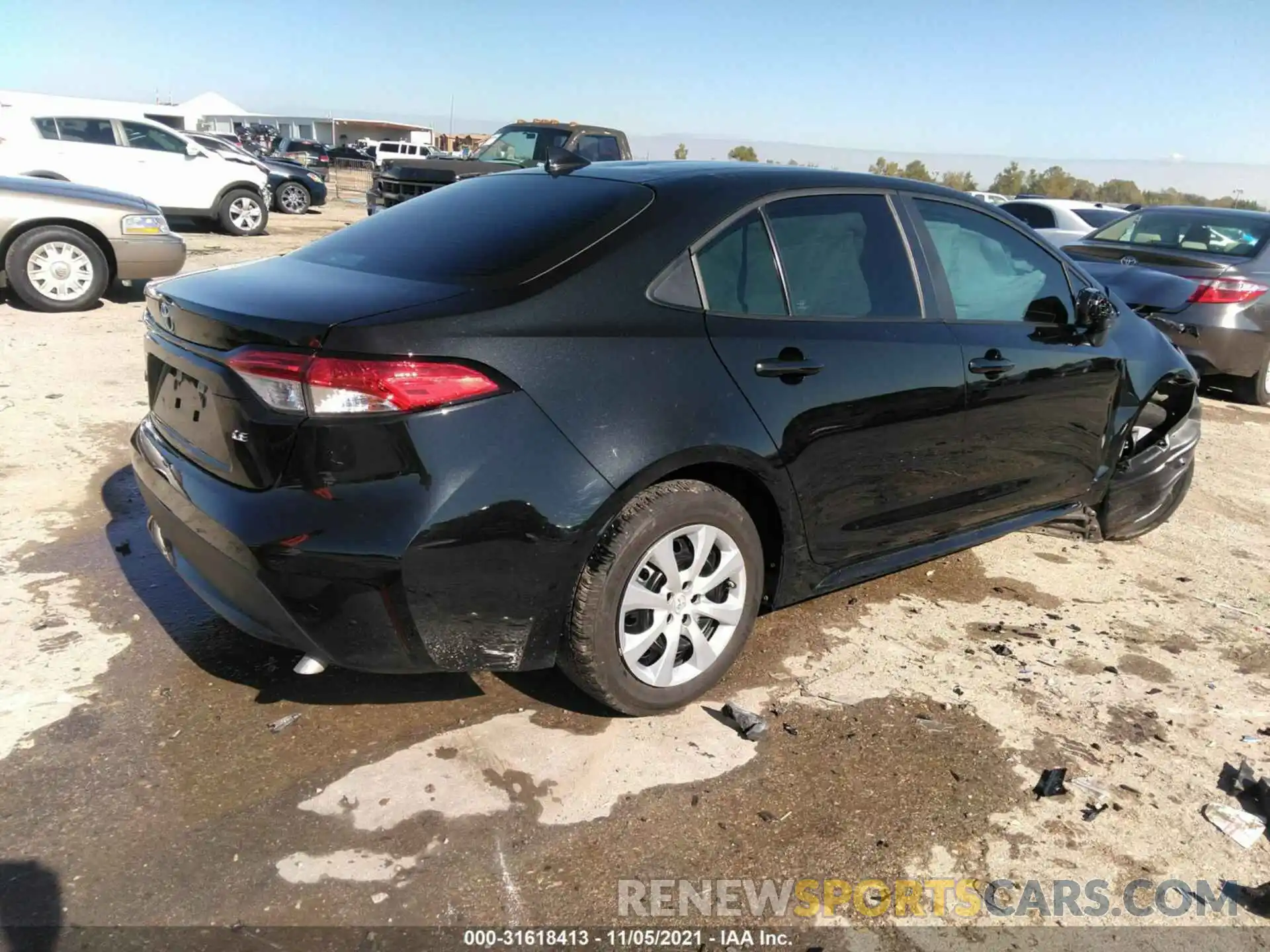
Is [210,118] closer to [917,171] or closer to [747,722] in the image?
[917,171]

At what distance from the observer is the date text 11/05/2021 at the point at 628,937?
2.15 metres

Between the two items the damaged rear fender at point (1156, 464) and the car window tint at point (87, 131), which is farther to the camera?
the car window tint at point (87, 131)

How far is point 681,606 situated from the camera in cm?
291

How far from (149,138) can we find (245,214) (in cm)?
174

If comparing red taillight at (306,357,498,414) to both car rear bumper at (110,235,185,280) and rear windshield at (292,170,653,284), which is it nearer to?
rear windshield at (292,170,653,284)

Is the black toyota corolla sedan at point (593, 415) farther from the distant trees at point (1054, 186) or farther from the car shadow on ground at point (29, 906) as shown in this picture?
the distant trees at point (1054, 186)

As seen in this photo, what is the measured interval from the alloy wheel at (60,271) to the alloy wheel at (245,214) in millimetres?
7228

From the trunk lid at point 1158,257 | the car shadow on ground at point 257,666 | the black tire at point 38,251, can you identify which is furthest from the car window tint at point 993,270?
the black tire at point 38,251

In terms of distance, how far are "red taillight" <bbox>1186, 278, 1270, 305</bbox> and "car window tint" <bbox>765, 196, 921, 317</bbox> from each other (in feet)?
18.0

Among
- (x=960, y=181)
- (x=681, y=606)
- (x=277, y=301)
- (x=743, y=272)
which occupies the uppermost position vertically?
(x=960, y=181)

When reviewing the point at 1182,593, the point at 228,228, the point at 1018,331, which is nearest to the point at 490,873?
the point at 1018,331

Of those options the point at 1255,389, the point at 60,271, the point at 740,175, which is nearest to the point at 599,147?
the point at 60,271

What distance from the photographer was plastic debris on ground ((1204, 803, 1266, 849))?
2.65 m

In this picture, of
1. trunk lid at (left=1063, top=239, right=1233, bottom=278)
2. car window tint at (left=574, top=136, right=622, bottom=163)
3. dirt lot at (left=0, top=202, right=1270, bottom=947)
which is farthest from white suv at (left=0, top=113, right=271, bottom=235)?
trunk lid at (left=1063, top=239, right=1233, bottom=278)
